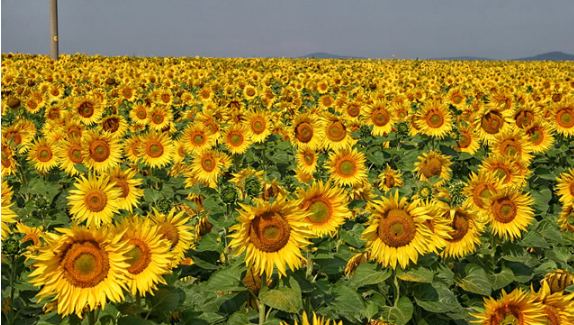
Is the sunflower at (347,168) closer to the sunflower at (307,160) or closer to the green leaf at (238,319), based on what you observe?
the sunflower at (307,160)

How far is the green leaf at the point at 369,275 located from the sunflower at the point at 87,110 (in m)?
7.66

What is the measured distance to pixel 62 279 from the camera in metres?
2.10

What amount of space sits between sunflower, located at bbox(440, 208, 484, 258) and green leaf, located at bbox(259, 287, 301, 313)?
1.50 metres

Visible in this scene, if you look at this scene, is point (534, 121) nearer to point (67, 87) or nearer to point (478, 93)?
point (478, 93)

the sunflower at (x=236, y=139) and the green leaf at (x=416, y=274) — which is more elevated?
the sunflower at (x=236, y=139)

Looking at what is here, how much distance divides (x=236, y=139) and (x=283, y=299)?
4.98m

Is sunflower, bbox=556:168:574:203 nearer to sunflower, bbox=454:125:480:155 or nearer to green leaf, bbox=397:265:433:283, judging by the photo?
sunflower, bbox=454:125:480:155

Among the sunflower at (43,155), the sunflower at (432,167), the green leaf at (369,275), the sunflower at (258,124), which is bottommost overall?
the green leaf at (369,275)

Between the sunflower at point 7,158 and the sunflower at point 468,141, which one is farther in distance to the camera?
the sunflower at point 468,141

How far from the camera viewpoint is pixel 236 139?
723 centimetres

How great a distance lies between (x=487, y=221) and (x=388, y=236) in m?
1.41

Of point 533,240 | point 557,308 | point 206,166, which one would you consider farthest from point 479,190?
point 206,166

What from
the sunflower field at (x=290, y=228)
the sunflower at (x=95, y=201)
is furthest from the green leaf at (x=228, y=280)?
the sunflower at (x=95, y=201)

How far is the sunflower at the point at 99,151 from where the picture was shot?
601 centimetres
